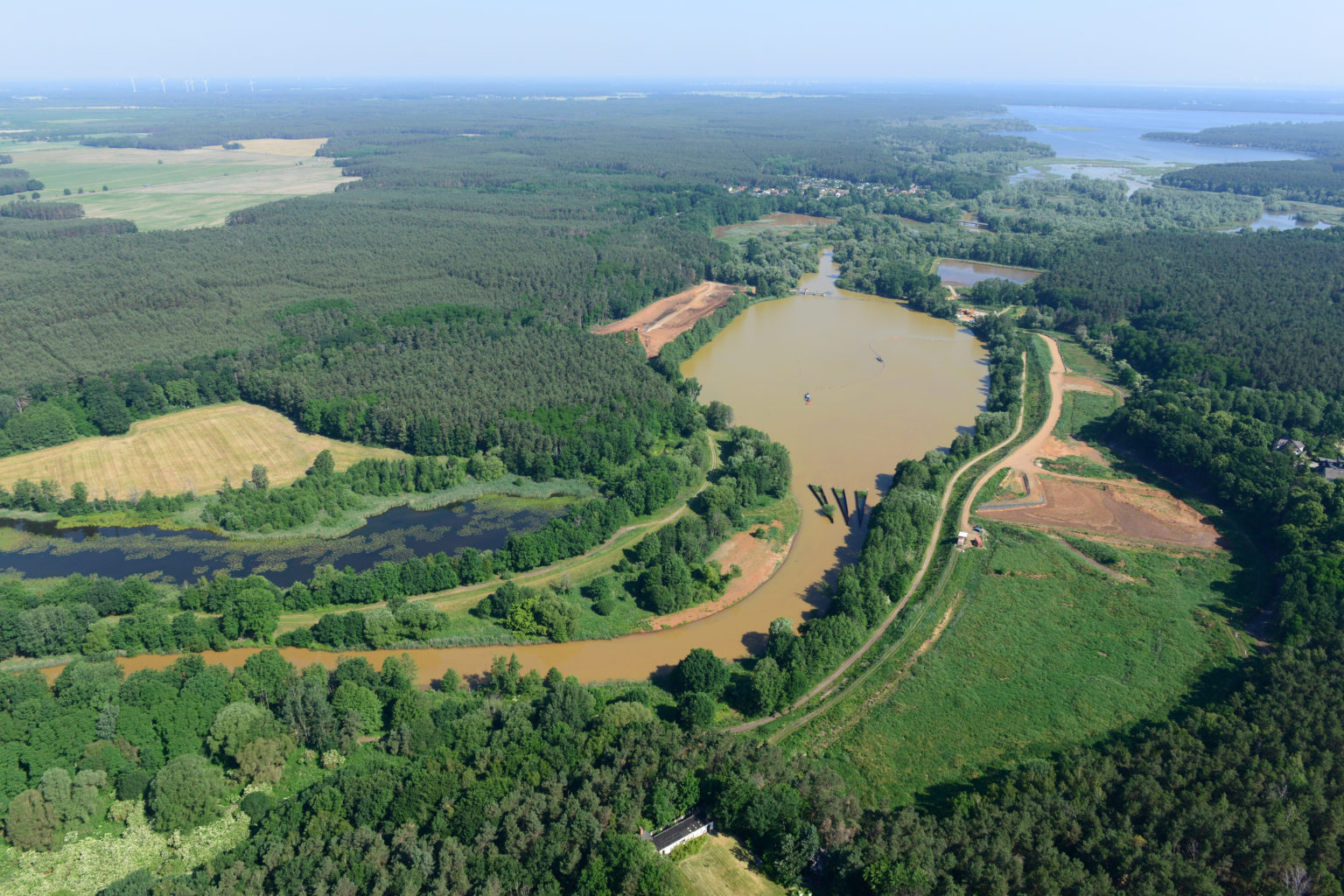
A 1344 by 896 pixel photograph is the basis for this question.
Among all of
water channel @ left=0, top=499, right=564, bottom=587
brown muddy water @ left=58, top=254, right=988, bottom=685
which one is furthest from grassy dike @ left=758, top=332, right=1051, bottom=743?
water channel @ left=0, top=499, right=564, bottom=587

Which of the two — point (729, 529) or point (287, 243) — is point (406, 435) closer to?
point (729, 529)

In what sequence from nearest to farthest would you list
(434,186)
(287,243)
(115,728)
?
(115,728) < (287,243) < (434,186)

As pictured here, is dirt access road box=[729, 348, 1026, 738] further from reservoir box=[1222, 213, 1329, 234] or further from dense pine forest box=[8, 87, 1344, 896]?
reservoir box=[1222, 213, 1329, 234]

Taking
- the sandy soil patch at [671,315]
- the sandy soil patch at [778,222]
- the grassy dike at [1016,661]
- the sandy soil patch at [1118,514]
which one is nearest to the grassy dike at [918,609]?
the grassy dike at [1016,661]

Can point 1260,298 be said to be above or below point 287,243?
below

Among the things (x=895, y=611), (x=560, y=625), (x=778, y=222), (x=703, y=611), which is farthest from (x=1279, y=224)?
(x=560, y=625)

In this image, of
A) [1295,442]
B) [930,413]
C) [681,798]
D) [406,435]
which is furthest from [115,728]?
[1295,442]

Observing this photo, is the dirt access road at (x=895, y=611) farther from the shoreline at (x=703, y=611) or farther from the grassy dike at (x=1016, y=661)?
the shoreline at (x=703, y=611)

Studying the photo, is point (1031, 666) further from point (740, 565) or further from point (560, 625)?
point (560, 625)
